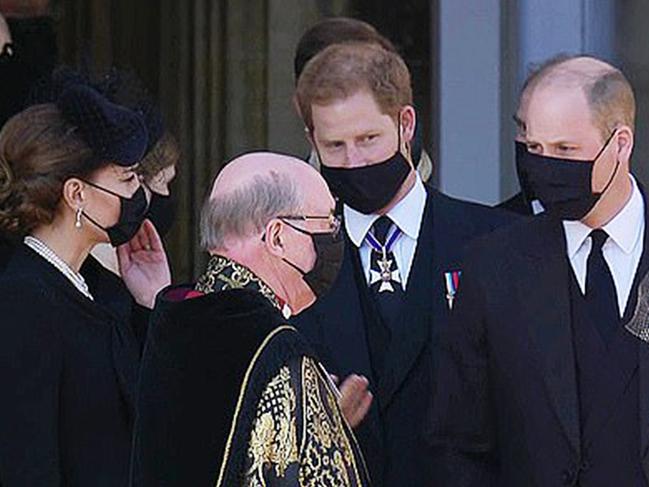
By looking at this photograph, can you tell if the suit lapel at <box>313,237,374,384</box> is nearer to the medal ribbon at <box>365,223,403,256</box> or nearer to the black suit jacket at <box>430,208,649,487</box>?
the medal ribbon at <box>365,223,403,256</box>

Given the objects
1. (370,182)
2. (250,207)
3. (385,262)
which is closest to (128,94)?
(370,182)

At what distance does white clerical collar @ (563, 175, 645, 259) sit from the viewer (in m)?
4.12

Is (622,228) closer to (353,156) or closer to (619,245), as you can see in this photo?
(619,245)

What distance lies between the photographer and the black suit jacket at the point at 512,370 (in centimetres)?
403

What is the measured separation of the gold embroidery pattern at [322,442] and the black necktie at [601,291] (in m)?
0.73

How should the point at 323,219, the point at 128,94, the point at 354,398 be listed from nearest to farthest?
the point at 323,219
the point at 354,398
the point at 128,94

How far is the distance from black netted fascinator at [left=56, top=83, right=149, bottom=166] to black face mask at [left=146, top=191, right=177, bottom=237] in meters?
0.35

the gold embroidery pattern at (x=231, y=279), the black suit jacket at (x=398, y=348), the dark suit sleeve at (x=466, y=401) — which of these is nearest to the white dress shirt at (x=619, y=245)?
the dark suit sleeve at (x=466, y=401)

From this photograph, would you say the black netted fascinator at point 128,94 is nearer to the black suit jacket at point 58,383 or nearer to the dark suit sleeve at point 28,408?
the black suit jacket at point 58,383

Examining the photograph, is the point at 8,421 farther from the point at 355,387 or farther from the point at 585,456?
the point at 585,456

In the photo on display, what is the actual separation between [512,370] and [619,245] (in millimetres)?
345

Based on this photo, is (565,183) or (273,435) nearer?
(273,435)

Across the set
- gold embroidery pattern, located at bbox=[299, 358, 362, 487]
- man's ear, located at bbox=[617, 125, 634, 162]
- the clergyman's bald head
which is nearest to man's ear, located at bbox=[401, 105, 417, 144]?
man's ear, located at bbox=[617, 125, 634, 162]

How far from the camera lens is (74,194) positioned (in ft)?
14.4
